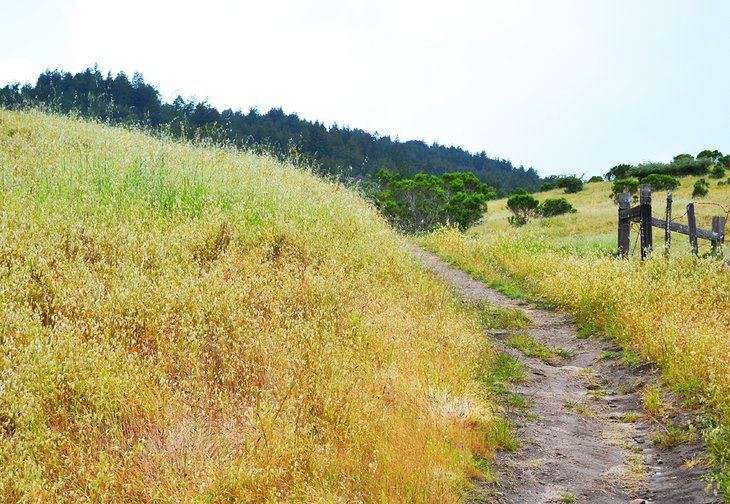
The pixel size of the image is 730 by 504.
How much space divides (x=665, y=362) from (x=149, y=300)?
19.9 feet

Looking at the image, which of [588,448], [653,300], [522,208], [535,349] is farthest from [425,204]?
[588,448]

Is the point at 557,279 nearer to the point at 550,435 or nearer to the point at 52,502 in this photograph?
the point at 550,435

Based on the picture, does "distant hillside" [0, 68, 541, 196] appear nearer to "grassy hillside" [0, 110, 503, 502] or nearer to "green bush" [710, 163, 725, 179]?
"grassy hillside" [0, 110, 503, 502]

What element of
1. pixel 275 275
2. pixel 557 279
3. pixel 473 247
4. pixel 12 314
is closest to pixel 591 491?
pixel 275 275

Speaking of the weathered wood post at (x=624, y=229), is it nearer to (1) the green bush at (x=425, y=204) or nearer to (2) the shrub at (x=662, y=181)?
(1) the green bush at (x=425, y=204)

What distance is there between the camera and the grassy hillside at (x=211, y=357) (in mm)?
3693

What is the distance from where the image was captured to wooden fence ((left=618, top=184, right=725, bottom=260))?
12508 millimetres

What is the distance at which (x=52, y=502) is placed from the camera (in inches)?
132

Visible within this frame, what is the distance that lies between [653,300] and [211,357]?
283 inches

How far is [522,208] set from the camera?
39.3 m

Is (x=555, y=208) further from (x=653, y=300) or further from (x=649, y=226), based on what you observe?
(x=653, y=300)

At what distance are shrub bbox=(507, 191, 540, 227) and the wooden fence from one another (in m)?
23.8

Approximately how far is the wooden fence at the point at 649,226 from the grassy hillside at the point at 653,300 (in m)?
0.89

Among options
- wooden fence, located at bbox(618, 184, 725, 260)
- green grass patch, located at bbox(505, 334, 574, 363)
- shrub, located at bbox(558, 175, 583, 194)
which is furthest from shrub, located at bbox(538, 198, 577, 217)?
green grass patch, located at bbox(505, 334, 574, 363)
